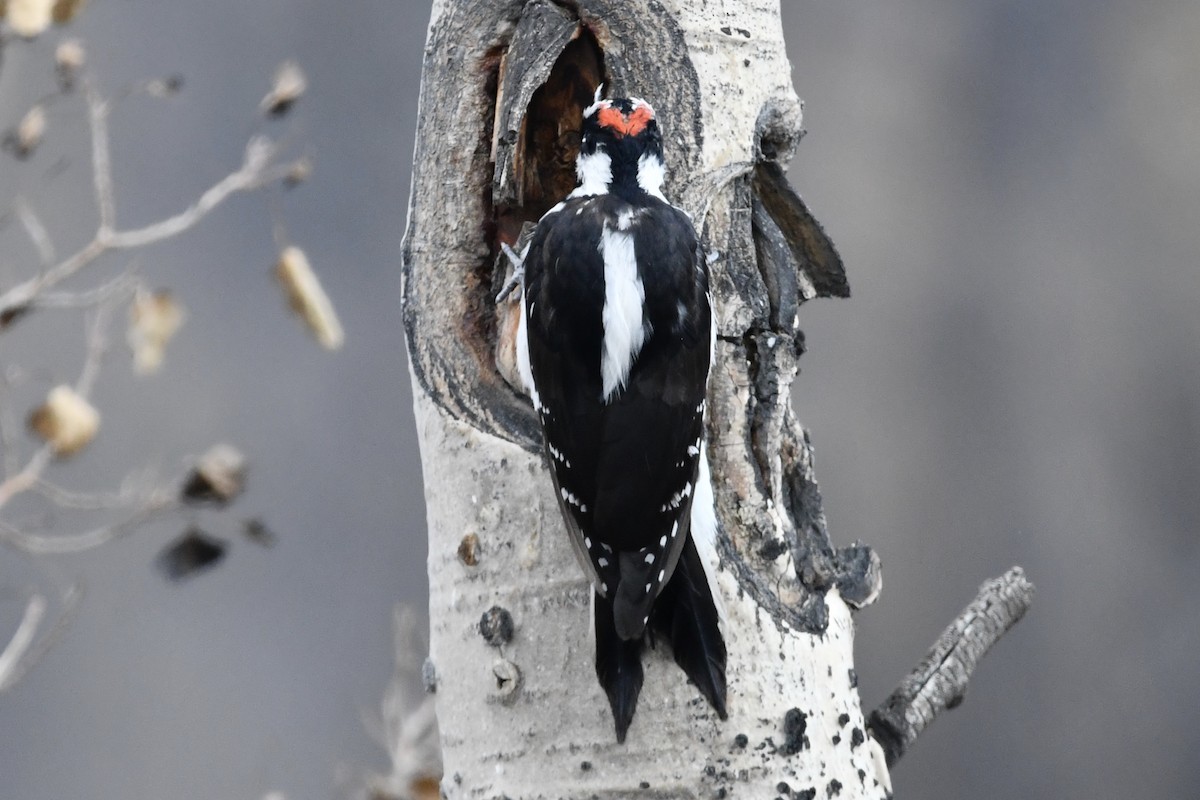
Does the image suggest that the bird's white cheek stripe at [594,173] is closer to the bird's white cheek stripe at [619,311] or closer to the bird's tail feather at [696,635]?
the bird's white cheek stripe at [619,311]

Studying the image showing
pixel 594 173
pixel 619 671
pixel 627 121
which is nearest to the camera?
pixel 619 671

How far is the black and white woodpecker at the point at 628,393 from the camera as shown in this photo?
1190 mm

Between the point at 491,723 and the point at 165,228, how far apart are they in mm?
945

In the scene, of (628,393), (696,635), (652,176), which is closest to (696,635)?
(696,635)

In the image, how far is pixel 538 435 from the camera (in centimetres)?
133

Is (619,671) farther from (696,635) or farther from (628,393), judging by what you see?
(628,393)

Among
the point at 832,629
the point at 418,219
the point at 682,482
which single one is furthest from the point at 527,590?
the point at 418,219

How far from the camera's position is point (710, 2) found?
1360 millimetres

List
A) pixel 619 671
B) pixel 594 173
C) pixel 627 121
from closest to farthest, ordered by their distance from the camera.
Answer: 1. pixel 619 671
2. pixel 627 121
3. pixel 594 173

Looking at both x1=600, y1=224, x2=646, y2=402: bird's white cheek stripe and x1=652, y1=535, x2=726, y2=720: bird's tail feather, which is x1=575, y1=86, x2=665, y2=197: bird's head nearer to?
x1=600, y1=224, x2=646, y2=402: bird's white cheek stripe

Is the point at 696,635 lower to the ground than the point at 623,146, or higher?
lower

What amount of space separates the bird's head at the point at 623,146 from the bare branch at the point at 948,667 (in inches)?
22.1

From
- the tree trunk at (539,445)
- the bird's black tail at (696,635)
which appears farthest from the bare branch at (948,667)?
the bird's black tail at (696,635)

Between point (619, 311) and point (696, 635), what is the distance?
0.34 meters
